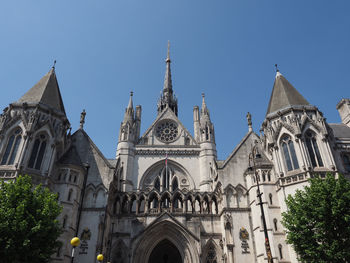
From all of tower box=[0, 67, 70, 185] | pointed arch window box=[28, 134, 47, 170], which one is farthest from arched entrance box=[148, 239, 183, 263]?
pointed arch window box=[28, 134, 47, 170]

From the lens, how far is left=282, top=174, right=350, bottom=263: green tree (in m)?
17.4

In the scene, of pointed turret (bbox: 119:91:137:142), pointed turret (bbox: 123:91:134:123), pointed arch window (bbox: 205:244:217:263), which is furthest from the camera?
pointed turret (bbox: 123:91:134:123)

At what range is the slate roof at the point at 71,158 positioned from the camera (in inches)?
1045

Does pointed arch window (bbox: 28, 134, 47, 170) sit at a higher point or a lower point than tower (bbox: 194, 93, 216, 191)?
lower

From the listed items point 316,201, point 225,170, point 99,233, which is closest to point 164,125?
point 225,170

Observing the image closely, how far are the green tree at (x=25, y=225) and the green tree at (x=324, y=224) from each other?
680 inches

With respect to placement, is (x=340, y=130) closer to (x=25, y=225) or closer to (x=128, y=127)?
(x=128, y=127)

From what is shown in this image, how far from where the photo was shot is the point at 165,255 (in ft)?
99.7

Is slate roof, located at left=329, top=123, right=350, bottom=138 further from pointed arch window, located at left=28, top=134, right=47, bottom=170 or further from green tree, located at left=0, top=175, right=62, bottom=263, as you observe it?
pointed arch window, located at left=28, top=134, right=47, bottom=170

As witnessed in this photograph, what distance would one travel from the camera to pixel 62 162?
2639 cm

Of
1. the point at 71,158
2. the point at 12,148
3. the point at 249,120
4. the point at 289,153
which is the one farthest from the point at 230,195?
the point at 12,148

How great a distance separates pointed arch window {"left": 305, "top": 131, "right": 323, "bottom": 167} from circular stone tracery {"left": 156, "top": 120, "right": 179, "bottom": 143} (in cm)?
1874

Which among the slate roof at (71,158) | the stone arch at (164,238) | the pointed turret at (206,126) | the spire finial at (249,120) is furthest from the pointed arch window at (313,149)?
the slate roof at (71,158)

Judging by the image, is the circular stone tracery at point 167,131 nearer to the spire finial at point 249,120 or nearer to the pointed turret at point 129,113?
the pointed turret at point 129,113
